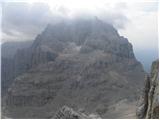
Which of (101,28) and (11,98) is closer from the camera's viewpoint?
(11,98)

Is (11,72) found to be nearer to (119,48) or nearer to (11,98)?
(11,98)

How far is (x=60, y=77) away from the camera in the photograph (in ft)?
196

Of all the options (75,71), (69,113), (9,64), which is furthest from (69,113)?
(75,71)

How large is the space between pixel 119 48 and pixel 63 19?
39.4 ft

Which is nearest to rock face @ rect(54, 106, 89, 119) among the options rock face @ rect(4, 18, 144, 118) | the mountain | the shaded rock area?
the shaded rock area

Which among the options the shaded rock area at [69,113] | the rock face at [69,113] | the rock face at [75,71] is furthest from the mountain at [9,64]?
the rock face at [69,113]

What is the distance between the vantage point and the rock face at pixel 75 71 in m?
54.3

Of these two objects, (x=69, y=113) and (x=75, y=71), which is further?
(x=75, y=71)

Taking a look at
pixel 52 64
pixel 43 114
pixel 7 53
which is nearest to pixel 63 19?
pixel 52 64

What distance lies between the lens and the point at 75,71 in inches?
2453

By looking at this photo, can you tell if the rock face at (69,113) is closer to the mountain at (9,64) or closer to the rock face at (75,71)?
the rock face at (75,71)

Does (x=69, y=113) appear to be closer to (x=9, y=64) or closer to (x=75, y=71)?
(x=9, y=64)

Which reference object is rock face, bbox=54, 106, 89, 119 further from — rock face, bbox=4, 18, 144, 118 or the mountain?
the mountain

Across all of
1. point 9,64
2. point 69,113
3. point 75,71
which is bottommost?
point 69,113
